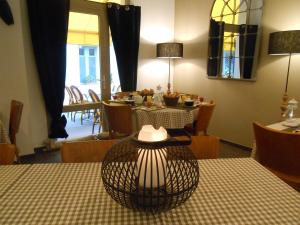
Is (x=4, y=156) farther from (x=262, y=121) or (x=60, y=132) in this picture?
(x=262, y=121)

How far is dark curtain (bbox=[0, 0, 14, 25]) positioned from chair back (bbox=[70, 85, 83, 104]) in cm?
129

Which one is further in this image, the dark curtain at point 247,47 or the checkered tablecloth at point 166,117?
the dark curtain at point 247,47

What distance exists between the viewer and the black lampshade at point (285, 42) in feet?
7.86

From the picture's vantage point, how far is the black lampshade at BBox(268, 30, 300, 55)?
2.39 m

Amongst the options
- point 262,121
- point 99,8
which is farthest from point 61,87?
point 262,121

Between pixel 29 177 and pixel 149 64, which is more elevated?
pixel 149 64

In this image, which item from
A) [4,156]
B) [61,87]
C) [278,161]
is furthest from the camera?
[61,87]

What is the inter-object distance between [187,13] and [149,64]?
46.7 inches

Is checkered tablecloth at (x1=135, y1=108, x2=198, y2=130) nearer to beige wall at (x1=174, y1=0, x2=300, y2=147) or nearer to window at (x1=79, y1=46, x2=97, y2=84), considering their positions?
beige wall at (x1=174, y1=0, x2=300, y2=147)

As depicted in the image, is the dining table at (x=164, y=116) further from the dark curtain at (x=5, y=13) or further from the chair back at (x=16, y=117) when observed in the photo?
the dark curtain at (x=5, y=13)

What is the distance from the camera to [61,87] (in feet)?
11.9

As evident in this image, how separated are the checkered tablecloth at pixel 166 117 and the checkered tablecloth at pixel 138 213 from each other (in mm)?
1542

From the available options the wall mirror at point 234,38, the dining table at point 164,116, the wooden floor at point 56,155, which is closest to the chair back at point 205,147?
the dining table at point 164,116

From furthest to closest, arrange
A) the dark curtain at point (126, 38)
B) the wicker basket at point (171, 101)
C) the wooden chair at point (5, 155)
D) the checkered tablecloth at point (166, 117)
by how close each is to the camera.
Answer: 1. the dark curtain at point (126, 38)
2. the wicker basket at point (171, 101)
3. the checkered tablecloth at point (166, 117)
4. the wooden chair at point (5, 155)
